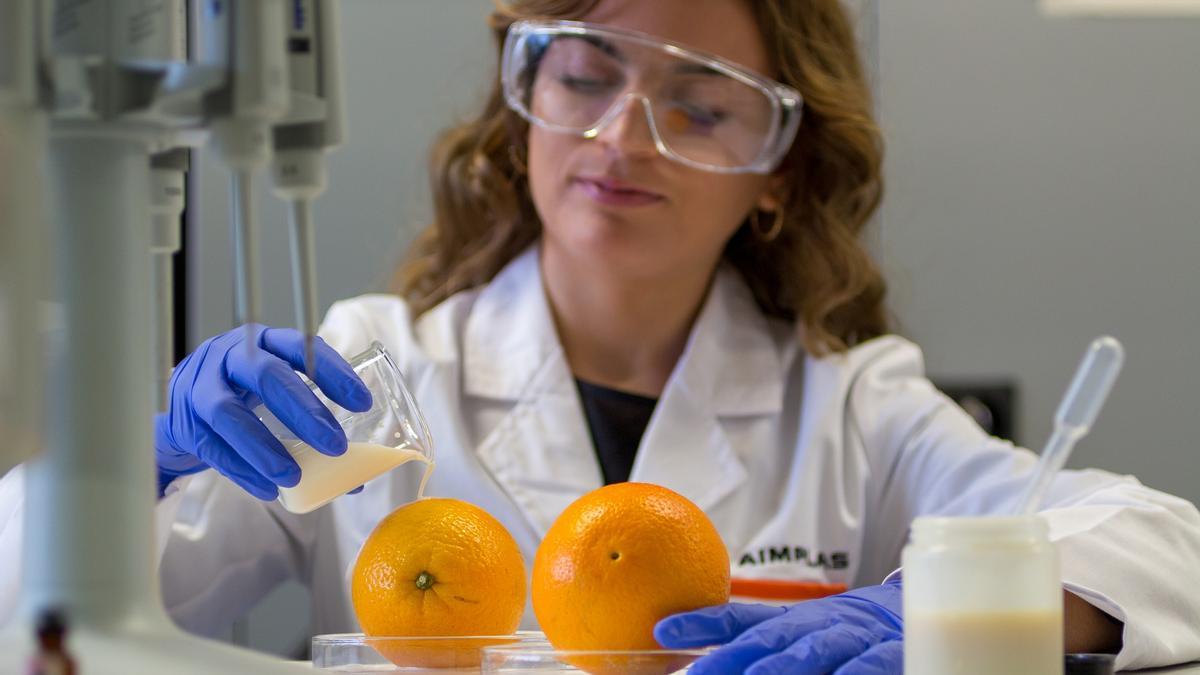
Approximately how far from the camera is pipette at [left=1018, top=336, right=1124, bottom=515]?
0.74 metres

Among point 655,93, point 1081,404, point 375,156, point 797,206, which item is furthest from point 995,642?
point 375,156

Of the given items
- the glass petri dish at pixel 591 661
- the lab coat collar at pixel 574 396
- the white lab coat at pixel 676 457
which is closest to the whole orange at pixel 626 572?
the glass petri dish at pixel 591 661

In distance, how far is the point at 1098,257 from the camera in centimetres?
260

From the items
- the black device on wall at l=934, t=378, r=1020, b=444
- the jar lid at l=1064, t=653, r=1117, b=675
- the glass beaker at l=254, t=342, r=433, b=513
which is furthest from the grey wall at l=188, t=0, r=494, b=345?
the jar lid at l=1064, t=653, r=1117, b=675

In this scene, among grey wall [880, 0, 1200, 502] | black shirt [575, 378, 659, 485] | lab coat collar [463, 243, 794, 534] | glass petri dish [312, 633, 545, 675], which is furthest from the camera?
grey wall [880, 0, 1200, 502]

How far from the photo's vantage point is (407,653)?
0.94 m

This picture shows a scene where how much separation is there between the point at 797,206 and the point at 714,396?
38cm

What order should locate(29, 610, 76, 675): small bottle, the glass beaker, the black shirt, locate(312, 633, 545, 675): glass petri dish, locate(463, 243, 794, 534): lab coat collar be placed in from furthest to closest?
the black shirt
locate(463, 243, 794, 534): lab coat collar
the glass beaker
locate(312, 633, 545, 675): glass petri dish
locate(29, 610, 76, 675): small bottle

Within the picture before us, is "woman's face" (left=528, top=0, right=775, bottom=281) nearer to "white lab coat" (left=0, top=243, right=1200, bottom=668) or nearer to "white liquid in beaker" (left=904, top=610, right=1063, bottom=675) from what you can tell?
"white lab coat" (left=0, top=243, right=1200, bottom=668)

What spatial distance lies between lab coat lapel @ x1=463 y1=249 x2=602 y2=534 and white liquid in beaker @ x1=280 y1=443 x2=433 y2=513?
23.9 inches

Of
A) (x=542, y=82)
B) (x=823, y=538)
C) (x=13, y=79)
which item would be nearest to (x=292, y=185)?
(x=13, y=79)

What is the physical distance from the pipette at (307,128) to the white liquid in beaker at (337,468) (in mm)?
398

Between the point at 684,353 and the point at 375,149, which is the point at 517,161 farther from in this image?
the point at 375,149

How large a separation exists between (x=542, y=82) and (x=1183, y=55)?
1.52m
